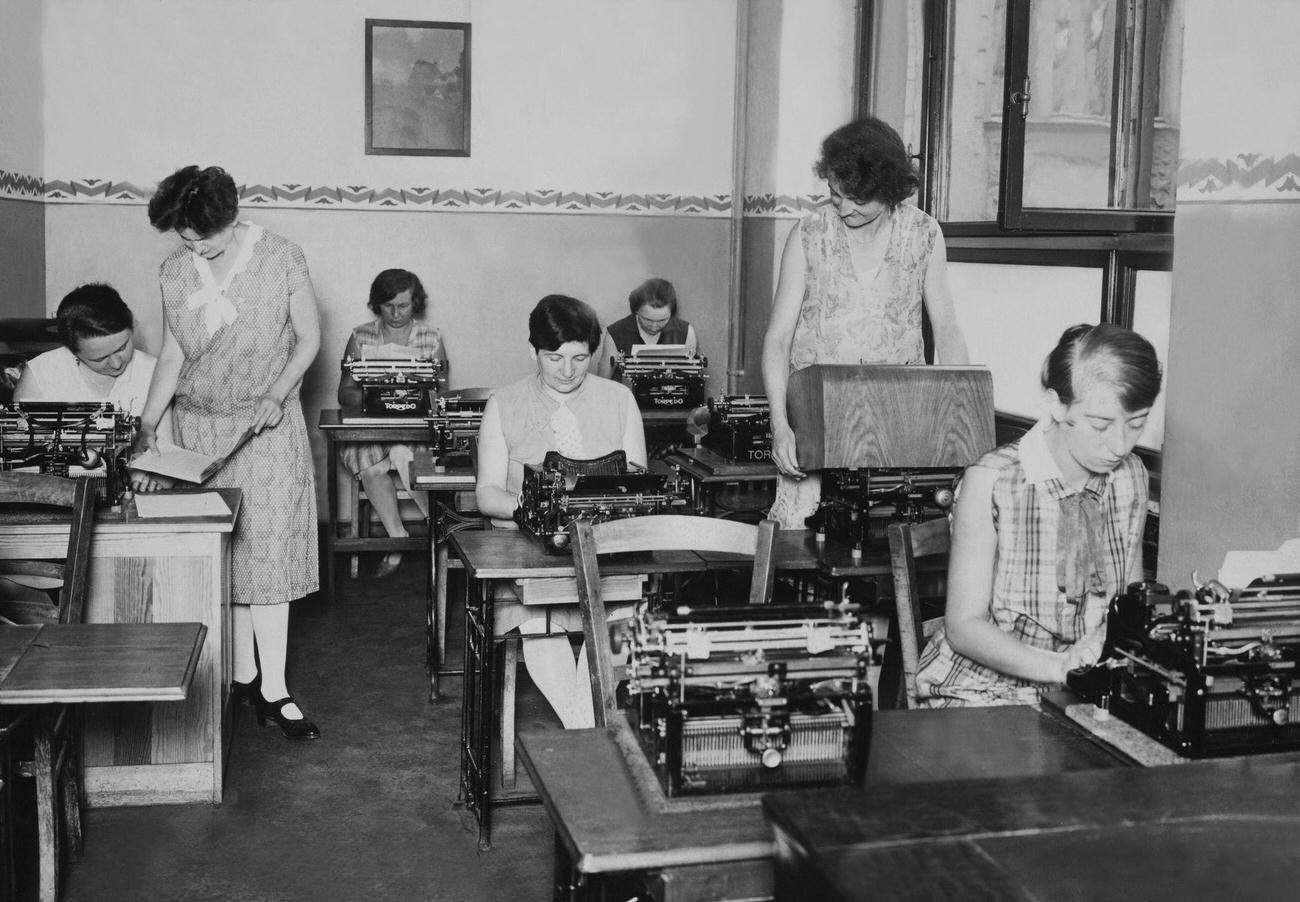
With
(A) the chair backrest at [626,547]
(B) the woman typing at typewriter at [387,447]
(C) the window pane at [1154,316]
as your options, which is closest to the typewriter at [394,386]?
(B) the woman typing at typewriter at [387,447]

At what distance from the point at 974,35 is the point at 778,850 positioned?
17.7ft

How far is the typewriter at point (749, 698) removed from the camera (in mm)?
2273

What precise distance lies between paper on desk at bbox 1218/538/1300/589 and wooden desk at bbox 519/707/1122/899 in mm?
1138

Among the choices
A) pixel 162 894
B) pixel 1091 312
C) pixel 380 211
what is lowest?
pixel 162 894

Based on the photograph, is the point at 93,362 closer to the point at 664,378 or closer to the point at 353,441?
the point at 353,441

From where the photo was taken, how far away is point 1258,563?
11.8ft

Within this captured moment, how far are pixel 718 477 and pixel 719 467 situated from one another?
97mm

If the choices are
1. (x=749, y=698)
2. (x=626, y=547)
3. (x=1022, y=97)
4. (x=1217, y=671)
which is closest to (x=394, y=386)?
(x=1022, y=97)

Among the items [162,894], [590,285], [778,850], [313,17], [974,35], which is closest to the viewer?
[778,850]

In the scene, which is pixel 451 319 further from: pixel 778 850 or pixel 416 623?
pixel 778 850

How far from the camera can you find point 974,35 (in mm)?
6578

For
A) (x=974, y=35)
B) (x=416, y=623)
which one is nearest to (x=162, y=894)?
(x=416, y=623)

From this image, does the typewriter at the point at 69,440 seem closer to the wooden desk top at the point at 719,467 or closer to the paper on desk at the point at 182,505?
the paper on desk at the point at 182,505

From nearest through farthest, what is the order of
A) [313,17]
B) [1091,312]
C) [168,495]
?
1. [168,495]
2. [1091,312]
3. [313,17]
